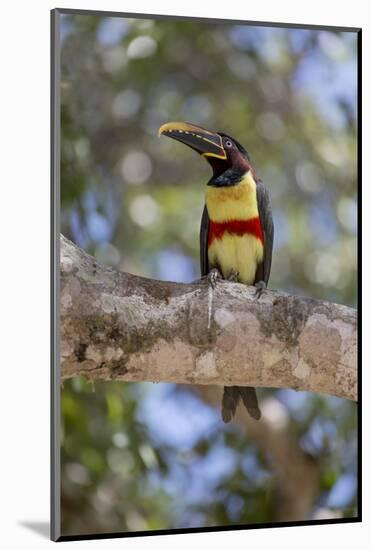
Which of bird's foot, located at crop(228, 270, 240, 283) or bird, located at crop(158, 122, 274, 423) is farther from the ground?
bird, located at crop(158, 122, 274, 423)

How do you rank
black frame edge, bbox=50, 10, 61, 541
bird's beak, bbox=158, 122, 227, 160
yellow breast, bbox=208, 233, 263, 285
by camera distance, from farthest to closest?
yellow breast, bbox=208, 233, 263, 285 < bird's beak, bbox=158, 122, 227, 160 < black frame edge, bbox=50, 10, 61, 541

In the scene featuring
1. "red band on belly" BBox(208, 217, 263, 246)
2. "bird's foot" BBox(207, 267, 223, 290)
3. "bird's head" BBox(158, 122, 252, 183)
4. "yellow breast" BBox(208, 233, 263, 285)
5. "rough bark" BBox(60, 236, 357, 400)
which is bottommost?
"rough bark" BBox(60, 236, 357, 400)

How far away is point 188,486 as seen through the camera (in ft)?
12.3

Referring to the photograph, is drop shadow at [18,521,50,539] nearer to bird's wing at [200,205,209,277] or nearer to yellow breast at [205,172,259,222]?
bird's wing at [200,205,209,277]

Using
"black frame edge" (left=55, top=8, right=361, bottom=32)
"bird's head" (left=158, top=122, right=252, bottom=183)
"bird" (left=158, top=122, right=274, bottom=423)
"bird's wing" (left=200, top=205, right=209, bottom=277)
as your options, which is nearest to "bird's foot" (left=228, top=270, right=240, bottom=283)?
"bird" (left=158, top=122, right=274, bottom=423)

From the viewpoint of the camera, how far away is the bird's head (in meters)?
3.71

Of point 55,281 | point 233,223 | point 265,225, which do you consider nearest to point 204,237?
point 233,223

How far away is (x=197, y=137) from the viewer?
12.3 ft

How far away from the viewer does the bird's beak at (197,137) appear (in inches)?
146

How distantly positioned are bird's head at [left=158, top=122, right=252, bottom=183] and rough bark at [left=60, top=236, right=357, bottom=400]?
41 centimetres

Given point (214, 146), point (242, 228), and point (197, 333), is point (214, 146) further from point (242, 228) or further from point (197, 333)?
point (197, 333)

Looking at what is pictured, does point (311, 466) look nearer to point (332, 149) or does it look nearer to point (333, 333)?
point (333, 333)

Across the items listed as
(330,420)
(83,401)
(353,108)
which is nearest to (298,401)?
(330,420)

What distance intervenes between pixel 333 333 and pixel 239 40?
1.09 metres
